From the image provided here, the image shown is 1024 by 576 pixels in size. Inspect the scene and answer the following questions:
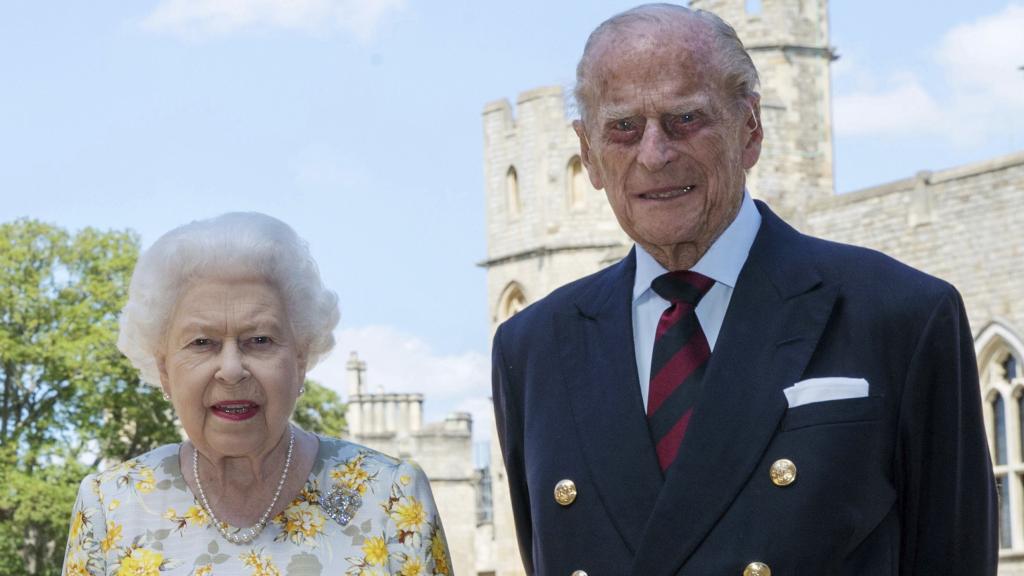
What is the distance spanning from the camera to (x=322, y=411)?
2040 inches

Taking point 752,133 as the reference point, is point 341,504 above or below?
below

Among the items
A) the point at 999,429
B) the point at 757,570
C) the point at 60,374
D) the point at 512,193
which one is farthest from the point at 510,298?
the point at 757,570

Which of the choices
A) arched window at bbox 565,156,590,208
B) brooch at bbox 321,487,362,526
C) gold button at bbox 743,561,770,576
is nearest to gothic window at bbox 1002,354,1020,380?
arched window at bbox 565,156,590,208

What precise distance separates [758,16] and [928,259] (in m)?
7.09

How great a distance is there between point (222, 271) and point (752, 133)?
52.6 inches

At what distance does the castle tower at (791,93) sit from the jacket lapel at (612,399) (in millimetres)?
21082

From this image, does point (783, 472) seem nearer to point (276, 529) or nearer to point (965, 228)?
point (276, 529)

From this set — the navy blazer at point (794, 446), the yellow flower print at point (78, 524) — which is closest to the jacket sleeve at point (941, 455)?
the navy blazer at point (794, 446)

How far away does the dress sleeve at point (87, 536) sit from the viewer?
4.39m

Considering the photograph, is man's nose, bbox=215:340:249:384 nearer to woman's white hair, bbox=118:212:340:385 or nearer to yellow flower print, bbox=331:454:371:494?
woman's white hair, bbox=118:212:340:385

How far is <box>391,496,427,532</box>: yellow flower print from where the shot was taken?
453cm

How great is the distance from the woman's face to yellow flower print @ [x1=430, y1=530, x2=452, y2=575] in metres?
0.52

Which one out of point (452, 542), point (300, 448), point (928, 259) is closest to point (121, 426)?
point (452, 542)

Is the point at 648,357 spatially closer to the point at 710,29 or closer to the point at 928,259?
the point at 710,29
